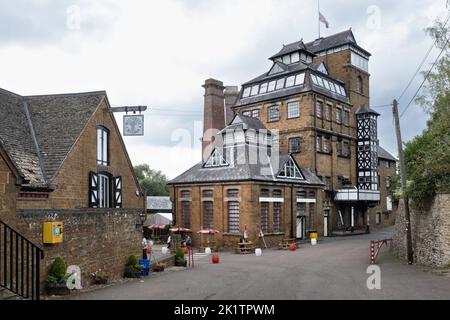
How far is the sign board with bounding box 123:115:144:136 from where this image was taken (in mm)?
20591

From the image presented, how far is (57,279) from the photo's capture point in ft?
45.6

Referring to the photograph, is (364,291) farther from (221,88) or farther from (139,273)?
(221,88)

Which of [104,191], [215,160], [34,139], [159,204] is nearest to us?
[34,139]

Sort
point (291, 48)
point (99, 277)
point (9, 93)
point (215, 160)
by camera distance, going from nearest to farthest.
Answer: point (99, 277) < point (9, 93) < point (215, 160) < point (291, 48)

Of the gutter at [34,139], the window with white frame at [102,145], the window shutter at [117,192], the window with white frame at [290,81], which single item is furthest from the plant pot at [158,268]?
the window with white frame at [290,81]

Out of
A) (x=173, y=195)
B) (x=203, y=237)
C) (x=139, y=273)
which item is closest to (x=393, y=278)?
(x=139, y=273)

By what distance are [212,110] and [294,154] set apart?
10.3 meters

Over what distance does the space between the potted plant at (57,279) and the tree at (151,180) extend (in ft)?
220

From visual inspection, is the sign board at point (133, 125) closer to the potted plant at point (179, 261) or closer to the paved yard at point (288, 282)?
the paved yard at point (288, 282)

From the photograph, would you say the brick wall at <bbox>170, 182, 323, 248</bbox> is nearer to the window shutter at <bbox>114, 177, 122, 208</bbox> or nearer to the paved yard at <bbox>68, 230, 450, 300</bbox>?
the paved yard at <bbox>68, 230, 450, 300</bbox>

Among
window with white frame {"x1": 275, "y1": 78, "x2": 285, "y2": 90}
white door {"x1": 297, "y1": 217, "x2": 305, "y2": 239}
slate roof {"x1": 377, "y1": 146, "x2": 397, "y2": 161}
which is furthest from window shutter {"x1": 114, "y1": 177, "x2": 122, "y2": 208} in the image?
slate roof {"x1": 377, "y1": 146, "x2": 397, "y2": 161}

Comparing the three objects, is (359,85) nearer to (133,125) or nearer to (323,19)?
(323,19)

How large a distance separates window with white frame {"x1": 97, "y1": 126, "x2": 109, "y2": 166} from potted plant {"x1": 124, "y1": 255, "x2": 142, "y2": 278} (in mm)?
5947

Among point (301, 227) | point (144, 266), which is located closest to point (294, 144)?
point (301, 227)
